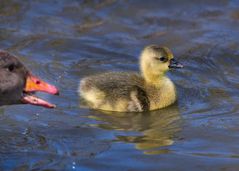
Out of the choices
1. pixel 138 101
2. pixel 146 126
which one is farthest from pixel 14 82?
pixel 138 101

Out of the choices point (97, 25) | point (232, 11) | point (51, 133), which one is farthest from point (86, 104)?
point (232, 11)

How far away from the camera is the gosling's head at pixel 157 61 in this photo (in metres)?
9.33

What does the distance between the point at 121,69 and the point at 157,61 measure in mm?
1266

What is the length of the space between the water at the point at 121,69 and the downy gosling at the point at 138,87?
0.40ft

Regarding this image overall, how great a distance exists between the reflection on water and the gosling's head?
18.5 inches

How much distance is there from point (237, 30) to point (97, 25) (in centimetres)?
211

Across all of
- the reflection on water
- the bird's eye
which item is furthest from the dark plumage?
the reflection on water

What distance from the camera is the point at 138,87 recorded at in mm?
9328

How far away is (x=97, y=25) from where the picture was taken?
12.3m

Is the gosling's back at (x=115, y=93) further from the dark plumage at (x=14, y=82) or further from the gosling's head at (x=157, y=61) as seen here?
the dark plumage at (x=14, y=82)

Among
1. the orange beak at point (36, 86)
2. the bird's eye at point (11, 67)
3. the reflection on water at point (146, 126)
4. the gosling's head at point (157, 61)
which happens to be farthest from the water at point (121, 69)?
the bird's eye at point (11, 67)

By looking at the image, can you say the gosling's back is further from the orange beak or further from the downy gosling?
the orange beak

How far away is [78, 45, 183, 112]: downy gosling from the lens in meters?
9.13

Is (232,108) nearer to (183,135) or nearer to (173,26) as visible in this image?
(183,135)
